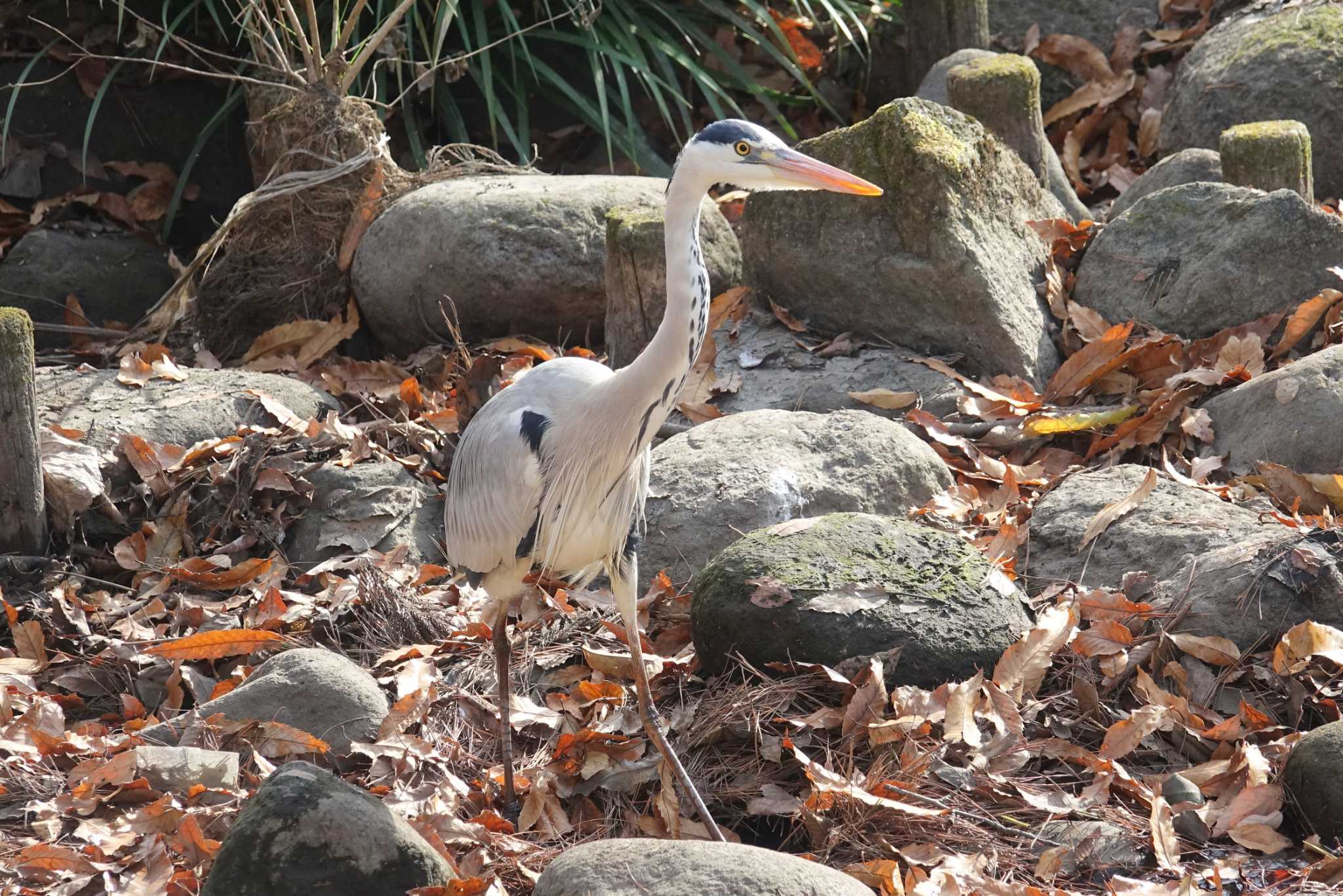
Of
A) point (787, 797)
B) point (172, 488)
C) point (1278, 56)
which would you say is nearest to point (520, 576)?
point (787, 797)

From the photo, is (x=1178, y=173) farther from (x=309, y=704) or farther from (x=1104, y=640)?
(x=309, y=704)

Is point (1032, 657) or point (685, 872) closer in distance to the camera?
point (685, 872)

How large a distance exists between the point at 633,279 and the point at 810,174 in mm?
2305

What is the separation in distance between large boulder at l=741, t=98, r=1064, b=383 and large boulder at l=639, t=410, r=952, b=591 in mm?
845

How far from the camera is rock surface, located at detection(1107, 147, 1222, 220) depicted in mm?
6613

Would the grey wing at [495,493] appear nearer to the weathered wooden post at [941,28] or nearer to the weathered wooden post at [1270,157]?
the weathered wooden post at [1270,157]

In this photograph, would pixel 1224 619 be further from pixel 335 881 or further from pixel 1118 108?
pixel 1118 108

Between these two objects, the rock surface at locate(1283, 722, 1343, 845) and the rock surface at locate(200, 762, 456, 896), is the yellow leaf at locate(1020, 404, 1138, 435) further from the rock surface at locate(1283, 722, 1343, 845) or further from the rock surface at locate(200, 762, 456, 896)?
the rock surface at locate(200, 762, 456, 896)

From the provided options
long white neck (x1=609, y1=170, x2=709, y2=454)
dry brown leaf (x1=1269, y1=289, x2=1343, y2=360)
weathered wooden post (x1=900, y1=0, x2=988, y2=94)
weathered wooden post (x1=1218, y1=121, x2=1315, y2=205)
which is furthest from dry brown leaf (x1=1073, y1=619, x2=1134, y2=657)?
weathered wooden post (x1=900, y1=0, x2=988, y2=94)

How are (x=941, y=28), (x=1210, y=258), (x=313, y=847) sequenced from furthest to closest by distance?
1. (x=941, y=28)
2. (x=1210, y=258)
3. (x=313, y=847)

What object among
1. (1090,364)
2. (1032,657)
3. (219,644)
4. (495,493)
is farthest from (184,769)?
(1090,364)

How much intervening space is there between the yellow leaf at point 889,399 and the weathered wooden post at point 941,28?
334 cm

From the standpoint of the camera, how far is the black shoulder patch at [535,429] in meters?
4.03

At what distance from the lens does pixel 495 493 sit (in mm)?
4156
